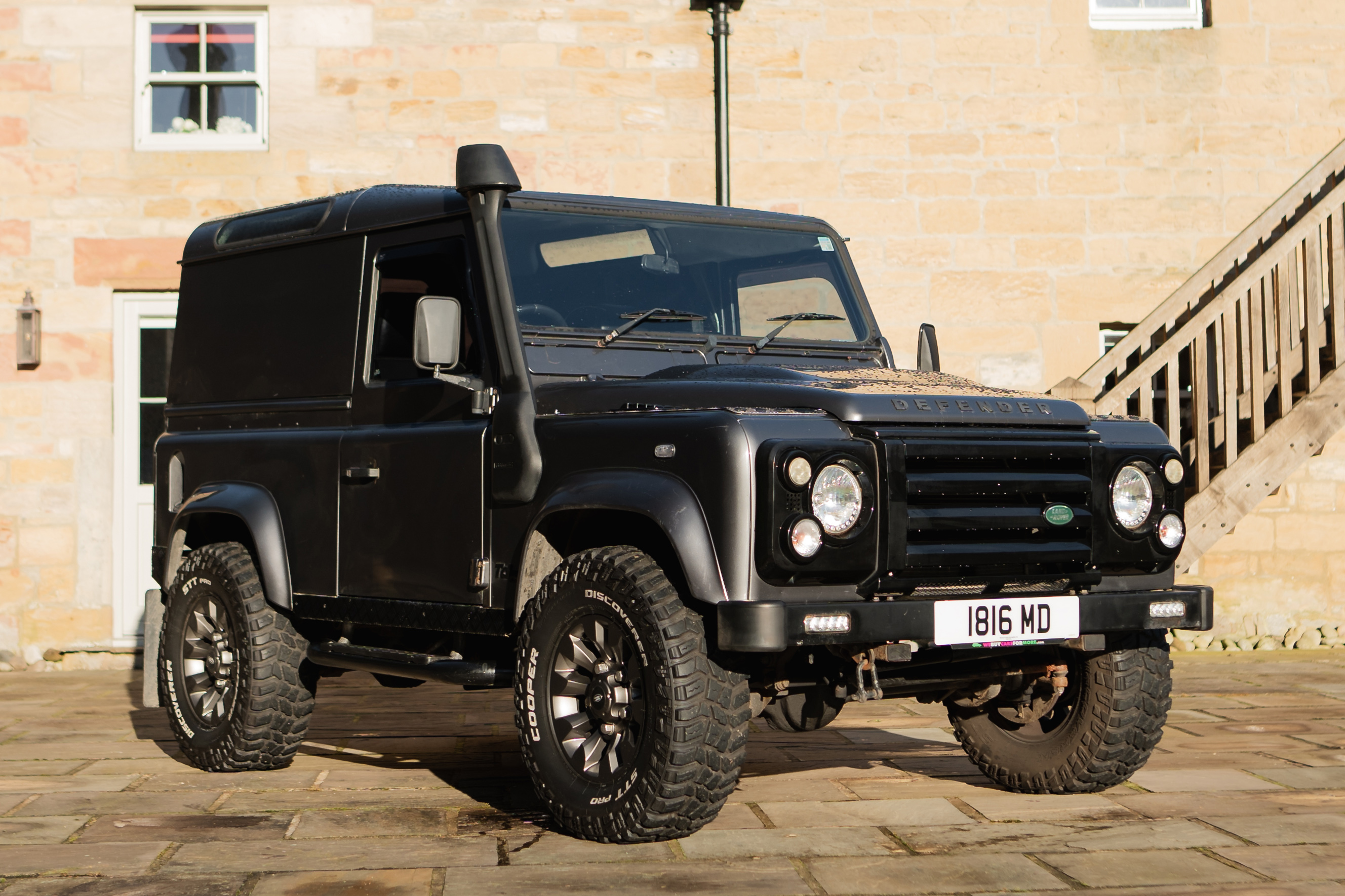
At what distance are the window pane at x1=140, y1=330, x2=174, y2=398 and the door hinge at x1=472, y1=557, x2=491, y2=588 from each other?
20.7 feet

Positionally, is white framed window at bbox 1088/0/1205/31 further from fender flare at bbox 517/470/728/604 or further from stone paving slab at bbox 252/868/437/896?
stone paving slab at bbox 252/868/437/896

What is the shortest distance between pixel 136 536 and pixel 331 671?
4574mm

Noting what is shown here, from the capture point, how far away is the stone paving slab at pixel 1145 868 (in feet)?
14.1

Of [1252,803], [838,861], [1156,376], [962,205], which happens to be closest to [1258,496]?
[1156,376]

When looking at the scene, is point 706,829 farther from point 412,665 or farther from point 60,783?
point 60,783

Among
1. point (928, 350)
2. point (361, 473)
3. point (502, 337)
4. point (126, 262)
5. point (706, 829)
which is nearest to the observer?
point (706, 829)

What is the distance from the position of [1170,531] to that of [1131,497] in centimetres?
19

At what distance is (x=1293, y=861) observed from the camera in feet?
14.9

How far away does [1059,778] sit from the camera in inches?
216

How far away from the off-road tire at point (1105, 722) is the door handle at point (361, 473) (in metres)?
2.43

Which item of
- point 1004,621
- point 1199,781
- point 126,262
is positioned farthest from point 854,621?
point 126,262

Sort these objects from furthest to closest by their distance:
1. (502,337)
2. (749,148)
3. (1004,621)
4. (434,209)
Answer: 1. (749,148)
2. (434,209)
3. (502,337)
4. (1004,621)

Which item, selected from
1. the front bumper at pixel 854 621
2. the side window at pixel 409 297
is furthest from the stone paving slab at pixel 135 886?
the side window at pixel 409 297

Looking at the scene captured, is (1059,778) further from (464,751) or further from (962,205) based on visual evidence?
(962,205)
